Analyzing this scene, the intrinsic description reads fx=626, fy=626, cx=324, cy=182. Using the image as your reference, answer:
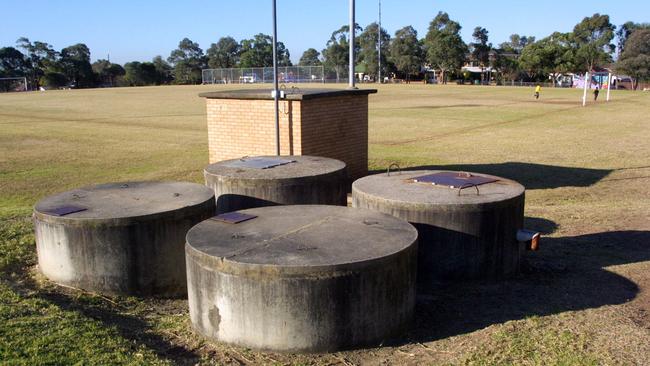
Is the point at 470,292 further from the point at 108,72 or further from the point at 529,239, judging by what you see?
the point at 108,72

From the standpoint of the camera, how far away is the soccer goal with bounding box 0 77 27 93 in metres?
89.6

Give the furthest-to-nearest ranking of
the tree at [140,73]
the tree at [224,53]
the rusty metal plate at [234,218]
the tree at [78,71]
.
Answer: the tree at [224,53], the tree at [140,73], the tree at [78,71], the rusty metal plate at [234,218]

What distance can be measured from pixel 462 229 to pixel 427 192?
2.71 feet

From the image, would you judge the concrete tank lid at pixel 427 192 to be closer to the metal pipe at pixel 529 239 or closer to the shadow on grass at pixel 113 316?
the metal pipe at pixel 529 239

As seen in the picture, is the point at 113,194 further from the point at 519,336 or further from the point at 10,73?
the point at 10,73

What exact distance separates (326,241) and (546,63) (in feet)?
303

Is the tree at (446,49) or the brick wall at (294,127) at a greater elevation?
the tree at (446,49)

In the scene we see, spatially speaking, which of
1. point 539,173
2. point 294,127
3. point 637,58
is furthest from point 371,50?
point 294,127

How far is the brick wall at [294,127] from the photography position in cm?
1250

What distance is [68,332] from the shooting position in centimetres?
552

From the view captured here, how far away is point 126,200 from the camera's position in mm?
7676

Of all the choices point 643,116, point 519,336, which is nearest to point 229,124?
point 519,336

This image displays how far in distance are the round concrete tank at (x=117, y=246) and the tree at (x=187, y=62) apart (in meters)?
103

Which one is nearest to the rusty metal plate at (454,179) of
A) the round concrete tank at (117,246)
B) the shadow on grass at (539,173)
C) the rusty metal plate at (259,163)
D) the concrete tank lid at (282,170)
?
the concrete tank lid at (282,170)
